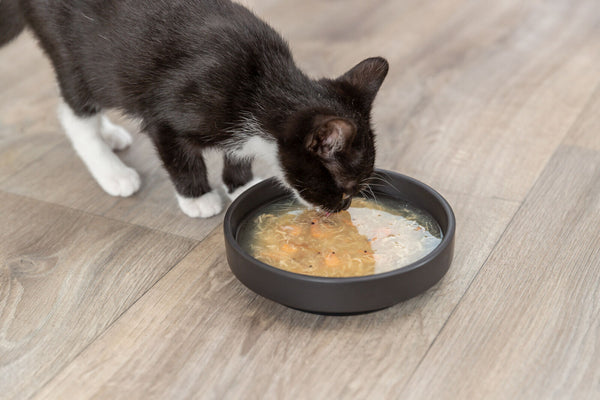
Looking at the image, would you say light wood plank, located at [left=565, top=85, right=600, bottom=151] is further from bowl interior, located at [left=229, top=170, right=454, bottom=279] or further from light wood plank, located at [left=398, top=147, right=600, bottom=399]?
bowl interior, located at [left=229, top=170, right=454, bottom=279]

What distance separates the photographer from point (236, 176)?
1.78m

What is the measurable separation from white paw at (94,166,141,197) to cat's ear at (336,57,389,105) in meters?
0.63

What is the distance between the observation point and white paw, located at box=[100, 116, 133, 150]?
204 cm

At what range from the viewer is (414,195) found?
5.09 ft

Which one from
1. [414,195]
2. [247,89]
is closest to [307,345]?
[414,195]

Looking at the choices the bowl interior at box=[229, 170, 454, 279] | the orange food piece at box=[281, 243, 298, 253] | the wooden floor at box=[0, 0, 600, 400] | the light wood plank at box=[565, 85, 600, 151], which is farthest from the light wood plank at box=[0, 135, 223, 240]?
the light wood plank at box=[565, 85, 600, 151]

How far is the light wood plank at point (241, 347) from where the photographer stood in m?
1.22

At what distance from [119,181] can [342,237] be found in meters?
0.66

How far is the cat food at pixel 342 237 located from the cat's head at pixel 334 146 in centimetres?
7

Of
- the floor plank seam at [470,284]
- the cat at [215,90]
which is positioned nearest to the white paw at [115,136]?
the cat at [215,90]

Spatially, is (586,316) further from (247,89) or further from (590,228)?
(247,89)

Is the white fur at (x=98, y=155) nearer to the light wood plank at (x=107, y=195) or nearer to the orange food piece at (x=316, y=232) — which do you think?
the light wood plank at (x=107, y=195)

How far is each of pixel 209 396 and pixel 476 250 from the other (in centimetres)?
68

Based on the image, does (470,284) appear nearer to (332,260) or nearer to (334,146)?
(332,260)
